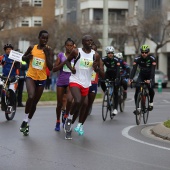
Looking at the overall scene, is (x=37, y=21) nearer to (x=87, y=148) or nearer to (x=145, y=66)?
(x=145, y=66)

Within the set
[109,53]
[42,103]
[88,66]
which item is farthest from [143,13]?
[88,66]

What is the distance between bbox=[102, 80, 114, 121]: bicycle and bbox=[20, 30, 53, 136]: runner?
433 cm

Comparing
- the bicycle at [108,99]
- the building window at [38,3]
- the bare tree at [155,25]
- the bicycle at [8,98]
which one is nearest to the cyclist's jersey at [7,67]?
the bicycle at [8,98]

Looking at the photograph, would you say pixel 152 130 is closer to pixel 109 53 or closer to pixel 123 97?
pixel 109 53

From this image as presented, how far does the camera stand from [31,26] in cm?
9100

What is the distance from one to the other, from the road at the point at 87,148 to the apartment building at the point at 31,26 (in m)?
49.0

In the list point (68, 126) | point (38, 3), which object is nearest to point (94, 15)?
point (38, 3)

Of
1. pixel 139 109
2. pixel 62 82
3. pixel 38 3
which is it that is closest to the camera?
pixel 62 82

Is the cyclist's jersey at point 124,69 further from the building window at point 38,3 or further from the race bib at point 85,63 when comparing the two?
the building window at point 38,3

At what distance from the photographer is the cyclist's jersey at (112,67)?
19.1m

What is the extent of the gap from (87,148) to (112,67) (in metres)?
7.39

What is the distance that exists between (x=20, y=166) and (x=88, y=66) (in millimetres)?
4274

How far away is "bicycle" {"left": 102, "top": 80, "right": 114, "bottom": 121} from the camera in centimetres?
1833

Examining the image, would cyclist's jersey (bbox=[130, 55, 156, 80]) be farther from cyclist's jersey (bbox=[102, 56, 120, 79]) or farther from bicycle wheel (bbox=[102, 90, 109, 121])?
cyclist's jersey (bbox=[102, 56, 120, 79])
